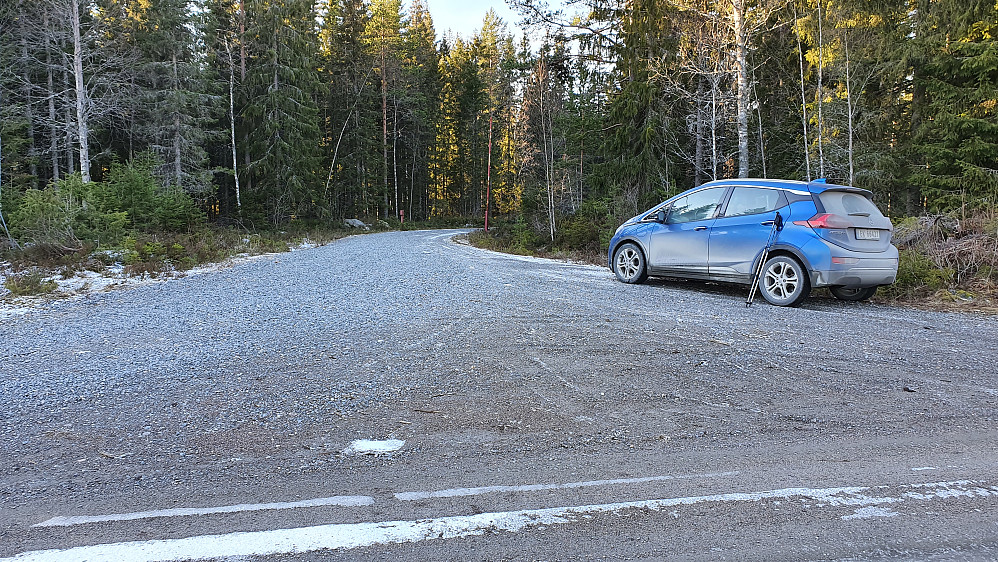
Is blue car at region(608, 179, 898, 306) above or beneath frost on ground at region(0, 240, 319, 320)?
above

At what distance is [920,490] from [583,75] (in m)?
23.3

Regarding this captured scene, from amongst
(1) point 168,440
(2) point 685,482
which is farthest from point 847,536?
(1) point 168,440

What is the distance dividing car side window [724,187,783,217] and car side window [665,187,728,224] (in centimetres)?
26

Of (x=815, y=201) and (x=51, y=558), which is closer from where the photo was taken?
(x=51, y=558)

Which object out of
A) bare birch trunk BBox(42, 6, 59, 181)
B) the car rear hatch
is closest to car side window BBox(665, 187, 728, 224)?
the car rear hatch

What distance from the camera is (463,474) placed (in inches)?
107

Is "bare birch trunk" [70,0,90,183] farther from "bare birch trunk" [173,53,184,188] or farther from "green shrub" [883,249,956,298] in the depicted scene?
"green shrub" [883,249,956,298]

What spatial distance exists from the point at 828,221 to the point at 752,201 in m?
1.21

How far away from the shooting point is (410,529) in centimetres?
221

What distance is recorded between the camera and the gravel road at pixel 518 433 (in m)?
2.19

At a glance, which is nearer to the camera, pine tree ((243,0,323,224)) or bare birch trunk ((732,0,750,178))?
bare birch trunk ((732,0,750,178))

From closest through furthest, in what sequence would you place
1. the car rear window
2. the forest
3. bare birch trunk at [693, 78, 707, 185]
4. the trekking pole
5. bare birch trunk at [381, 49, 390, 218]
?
1. the car rear window
2. the trekking pole
3. the forest
4. bare birch trunk at [693, 78, 707, 185]
5. bare birch trunk at [381, 49, 390, 218]

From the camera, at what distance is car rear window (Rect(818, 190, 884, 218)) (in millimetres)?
7461

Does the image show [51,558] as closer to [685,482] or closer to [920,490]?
[685,482]
